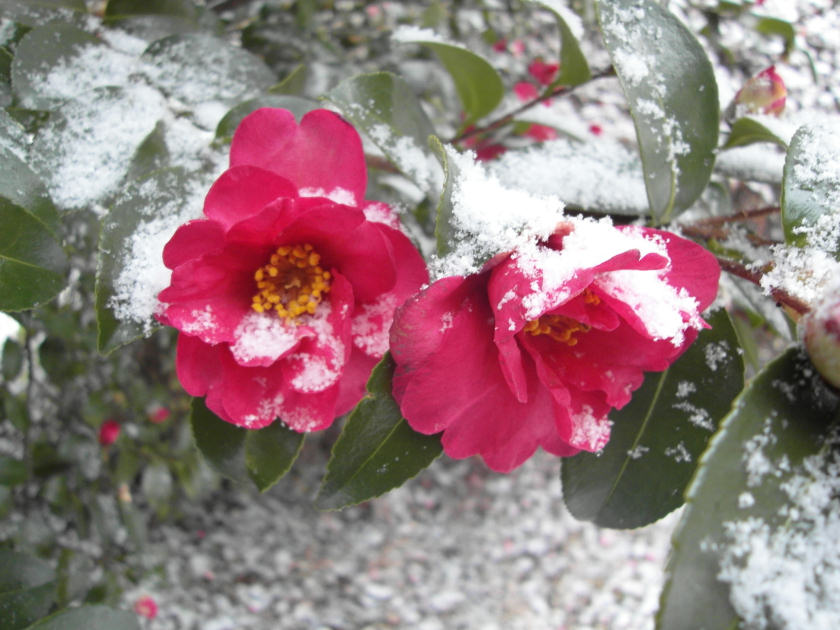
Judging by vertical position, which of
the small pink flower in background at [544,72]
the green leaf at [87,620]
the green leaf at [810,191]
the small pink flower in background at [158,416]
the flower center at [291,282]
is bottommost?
the small pink flower in background at [158,416]

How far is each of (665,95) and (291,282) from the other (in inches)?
15.8

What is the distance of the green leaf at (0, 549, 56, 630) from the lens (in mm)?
798

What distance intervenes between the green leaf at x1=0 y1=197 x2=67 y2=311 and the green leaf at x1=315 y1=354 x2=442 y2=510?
29cm

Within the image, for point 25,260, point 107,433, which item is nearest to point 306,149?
point 25,260

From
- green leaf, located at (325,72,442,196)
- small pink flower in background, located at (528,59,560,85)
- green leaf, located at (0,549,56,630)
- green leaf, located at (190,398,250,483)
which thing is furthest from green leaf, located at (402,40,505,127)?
green leaf, located at (0,549,56,630)

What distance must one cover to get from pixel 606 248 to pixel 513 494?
260 centimetres

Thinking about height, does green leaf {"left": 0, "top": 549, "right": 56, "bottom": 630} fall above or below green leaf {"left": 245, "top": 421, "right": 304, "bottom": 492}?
below

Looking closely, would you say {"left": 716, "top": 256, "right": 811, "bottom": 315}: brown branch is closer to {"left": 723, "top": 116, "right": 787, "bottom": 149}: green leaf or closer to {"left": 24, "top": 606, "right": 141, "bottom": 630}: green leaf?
{"left": 723, "top": 116, "right": 787, "bottom": 149}: green leaf

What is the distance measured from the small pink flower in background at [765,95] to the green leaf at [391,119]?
1.40 ft

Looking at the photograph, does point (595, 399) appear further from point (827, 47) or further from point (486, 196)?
point (827, 47)

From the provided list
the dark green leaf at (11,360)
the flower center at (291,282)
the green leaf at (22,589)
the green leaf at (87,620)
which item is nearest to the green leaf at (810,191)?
the flower center at (291,282)

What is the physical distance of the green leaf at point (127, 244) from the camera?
1.69 feet

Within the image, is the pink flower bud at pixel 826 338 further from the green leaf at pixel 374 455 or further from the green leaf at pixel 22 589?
the green leaf at pixel 22 589

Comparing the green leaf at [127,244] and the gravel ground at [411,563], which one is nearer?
the green leaf at [127,244]
